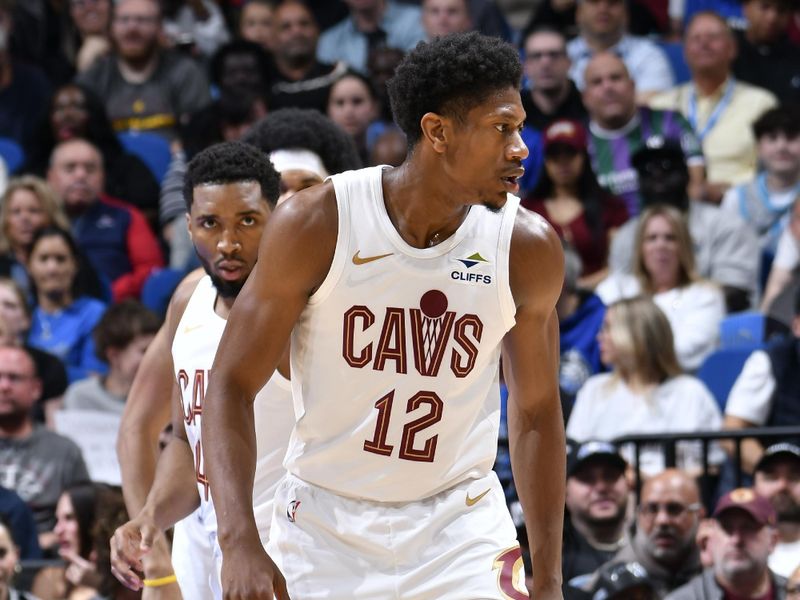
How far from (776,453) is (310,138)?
2523 mm

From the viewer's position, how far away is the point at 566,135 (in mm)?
8875

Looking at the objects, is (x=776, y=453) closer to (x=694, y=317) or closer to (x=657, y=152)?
(x=694, y=317)

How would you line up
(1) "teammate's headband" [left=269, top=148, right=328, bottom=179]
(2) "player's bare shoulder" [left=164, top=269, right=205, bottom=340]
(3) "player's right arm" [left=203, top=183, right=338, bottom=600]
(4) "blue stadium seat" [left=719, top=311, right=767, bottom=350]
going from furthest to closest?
1. (4) "blue stadium seat" [left=719, top=311, right=767, bottom=350]
2. (1) "teammate's headband" [left=269, top=148, right=328, bottom=179]
3. (2) "player's bare shoulder" [left=164, top=269, right=205, bottom=340]
4. (3) "player's right arm" [left=203, top=183, right=338, bottom=600]

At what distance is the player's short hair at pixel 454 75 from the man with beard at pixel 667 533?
3246 mm

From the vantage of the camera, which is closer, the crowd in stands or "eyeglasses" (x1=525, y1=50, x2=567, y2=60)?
the crowd in stands

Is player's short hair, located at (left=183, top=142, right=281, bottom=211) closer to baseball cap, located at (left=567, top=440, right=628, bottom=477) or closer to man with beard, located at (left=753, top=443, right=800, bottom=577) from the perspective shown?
baseball cap, located at (left=567, top=440, right=628, bottom=477)

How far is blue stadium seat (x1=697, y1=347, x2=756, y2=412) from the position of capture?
7.67 metres

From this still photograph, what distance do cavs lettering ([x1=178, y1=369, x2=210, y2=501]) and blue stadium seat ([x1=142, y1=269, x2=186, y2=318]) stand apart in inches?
173

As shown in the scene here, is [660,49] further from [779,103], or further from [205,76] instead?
[205,76]

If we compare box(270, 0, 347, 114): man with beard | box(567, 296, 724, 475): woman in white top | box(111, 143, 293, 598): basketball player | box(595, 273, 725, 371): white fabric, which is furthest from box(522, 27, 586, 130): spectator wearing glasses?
box(111, 143, 293, 598): basketball player

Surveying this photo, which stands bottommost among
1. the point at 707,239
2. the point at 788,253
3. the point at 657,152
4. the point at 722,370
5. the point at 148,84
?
the point at 722,370

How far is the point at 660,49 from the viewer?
10.6 m

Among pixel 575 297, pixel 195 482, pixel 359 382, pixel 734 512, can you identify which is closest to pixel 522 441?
pixel 359 382

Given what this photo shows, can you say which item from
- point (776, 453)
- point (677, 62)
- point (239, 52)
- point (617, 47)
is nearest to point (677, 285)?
point (776, 453)
